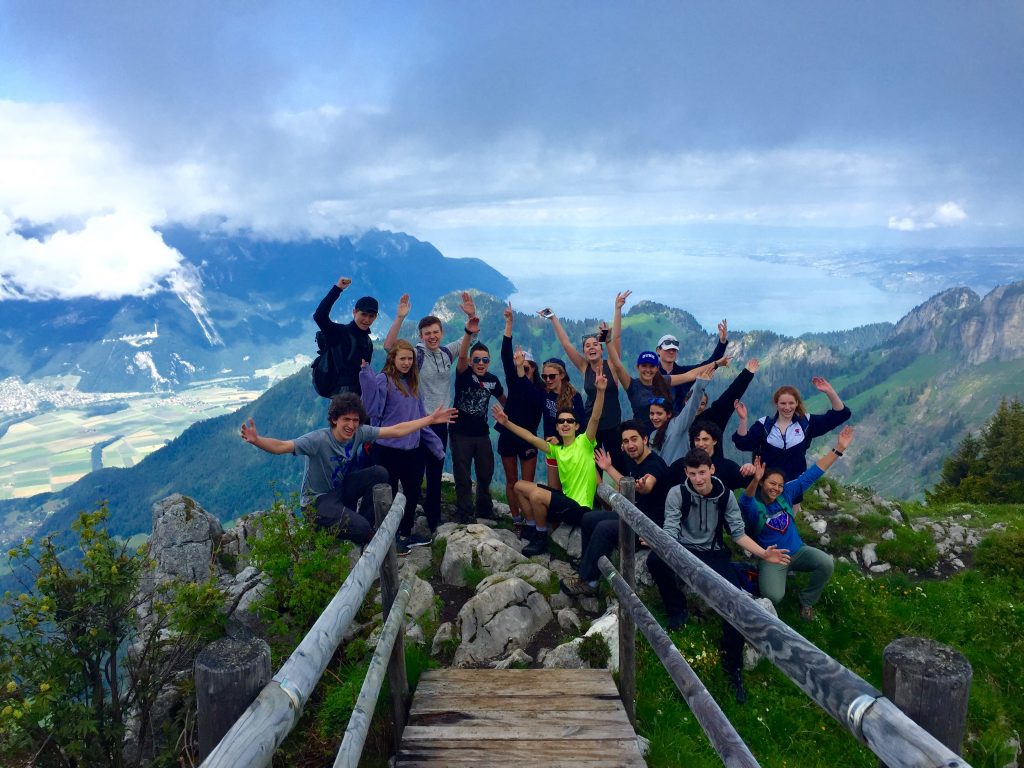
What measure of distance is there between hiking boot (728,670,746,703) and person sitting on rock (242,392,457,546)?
5347 millimetres

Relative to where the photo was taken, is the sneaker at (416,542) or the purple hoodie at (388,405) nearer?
the purple hoodie at (388,405)

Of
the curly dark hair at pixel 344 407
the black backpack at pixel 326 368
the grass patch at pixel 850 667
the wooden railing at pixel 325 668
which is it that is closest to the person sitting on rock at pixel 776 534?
the grass patch at pixel 850 667

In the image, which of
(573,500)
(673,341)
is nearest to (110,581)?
(573,500)

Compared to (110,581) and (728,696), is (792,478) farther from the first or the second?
(110,581)

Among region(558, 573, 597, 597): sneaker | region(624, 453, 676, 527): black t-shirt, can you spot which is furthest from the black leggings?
region(624, 453, 676, 527): black t-shirt

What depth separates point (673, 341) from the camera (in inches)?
458

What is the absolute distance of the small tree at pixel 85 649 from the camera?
6.78 meters

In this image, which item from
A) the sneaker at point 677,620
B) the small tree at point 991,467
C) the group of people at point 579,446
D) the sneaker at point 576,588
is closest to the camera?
the group of people at point 579,446

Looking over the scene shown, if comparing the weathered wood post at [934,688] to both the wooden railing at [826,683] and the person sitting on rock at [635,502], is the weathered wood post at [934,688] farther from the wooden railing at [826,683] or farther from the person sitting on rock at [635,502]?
the person sitting on rock at [635,502]

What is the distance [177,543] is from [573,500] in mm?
12234

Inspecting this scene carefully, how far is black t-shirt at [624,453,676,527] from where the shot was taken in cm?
905

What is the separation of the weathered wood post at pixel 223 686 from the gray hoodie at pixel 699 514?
6.38 metres

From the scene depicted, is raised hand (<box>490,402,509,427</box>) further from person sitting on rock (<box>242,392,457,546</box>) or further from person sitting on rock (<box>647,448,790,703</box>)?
person sitting on rock (<box>647,448,790,703</box>)

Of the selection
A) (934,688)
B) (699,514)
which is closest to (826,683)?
(934,688)
